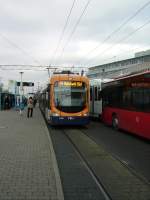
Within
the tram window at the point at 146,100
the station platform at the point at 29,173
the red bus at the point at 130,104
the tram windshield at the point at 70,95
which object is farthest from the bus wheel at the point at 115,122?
the station platform at the point at 29,173

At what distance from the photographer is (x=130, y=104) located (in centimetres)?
1652

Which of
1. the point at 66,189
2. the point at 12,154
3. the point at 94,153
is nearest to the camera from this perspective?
the point at 66,189

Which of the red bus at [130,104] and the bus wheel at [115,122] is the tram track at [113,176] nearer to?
the red bus at [130,104]

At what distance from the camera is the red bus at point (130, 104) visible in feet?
47.5

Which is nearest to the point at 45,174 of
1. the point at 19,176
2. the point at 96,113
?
the point at 19,176

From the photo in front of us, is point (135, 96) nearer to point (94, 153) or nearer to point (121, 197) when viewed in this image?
point (94, 153)

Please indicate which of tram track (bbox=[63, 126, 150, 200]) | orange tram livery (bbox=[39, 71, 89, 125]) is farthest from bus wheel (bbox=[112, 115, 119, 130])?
tram track (bbox=[63, 126, 150, 200])

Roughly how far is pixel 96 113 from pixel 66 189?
65.2 feet

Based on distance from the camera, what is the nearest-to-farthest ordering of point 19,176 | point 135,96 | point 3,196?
point 3,196 < point 19,176 < point 135,96

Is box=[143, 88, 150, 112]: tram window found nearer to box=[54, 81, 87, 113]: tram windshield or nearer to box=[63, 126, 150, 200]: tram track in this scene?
box=[63, 126, 150, 200]: tram track

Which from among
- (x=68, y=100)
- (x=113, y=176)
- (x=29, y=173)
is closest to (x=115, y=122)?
(x=68, y=100)

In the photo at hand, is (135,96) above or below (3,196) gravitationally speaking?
above

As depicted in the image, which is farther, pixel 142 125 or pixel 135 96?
pixel 135 96

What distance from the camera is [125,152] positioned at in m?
11.9
